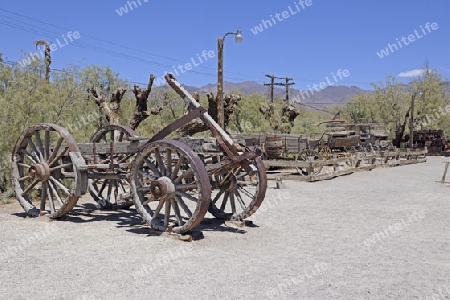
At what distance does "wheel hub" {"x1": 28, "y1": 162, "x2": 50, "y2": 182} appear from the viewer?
7.55 m

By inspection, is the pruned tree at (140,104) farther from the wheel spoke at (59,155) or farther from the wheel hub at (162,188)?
the wheel hub at (162,188)

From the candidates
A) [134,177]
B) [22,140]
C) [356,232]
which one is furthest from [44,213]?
[356,232]

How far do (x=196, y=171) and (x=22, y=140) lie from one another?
392 centimetres

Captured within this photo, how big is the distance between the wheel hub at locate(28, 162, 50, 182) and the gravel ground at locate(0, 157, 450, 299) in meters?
0.73

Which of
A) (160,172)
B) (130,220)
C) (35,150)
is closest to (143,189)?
(160,172)

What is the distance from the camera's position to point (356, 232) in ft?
23.8

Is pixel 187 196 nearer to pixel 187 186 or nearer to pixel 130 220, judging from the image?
pixel 187 186

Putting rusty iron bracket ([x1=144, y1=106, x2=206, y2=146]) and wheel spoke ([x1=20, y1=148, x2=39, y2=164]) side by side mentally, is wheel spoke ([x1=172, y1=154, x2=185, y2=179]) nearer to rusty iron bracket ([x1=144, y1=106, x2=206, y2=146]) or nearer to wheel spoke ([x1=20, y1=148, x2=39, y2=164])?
rusty iron bracket ([x1=144, y1=106, x2=206, y2=146])

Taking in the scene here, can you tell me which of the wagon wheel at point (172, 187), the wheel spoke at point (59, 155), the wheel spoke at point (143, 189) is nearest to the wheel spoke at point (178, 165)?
the wagon wheel at point (172, 187)

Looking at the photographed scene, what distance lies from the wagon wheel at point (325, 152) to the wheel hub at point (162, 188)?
48.1 feet

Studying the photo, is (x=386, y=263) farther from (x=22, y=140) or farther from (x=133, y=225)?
(x=22, y=140)

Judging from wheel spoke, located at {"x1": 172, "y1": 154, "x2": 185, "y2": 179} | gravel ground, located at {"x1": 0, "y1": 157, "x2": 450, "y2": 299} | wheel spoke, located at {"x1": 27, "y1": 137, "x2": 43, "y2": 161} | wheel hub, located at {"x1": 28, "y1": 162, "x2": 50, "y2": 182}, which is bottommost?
gravel ground, located at {"x1": 0, "y1": 157, "x2": 450, "y2": 299}

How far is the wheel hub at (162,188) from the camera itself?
6.30 m

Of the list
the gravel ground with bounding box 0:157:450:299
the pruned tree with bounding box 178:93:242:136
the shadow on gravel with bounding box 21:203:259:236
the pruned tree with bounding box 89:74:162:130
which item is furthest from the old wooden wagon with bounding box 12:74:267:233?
the pruned tree with bounding box 178:93:242:136
